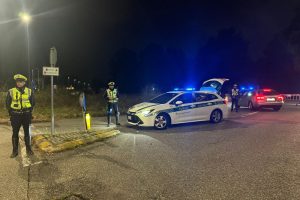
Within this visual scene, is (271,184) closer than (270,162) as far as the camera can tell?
Yes

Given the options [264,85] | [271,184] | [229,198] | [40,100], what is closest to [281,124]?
[271,184]

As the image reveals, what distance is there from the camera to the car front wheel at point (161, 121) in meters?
12.7

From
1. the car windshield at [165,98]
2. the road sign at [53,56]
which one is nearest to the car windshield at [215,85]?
the car windshield at [165,98]

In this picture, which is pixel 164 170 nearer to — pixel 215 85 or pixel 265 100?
pixel 265 100

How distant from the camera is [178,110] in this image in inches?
524

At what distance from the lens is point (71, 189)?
571cm

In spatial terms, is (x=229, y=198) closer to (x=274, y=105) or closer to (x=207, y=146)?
(x=207, y=146)

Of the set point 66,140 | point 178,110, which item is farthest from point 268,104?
point 66,140

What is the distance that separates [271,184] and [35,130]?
29.8 feet

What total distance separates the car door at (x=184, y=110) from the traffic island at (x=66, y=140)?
2716 millimetres

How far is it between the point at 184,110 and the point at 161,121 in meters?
1.22

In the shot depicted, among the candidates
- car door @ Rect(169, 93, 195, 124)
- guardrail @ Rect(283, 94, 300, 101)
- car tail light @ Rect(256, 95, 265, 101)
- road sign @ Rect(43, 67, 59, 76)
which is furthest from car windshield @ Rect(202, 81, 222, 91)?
guardrail @ Rect(283, 94, 300, 101)

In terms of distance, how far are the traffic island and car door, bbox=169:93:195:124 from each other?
2.72m

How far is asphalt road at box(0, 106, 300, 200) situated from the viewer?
5551 mm
